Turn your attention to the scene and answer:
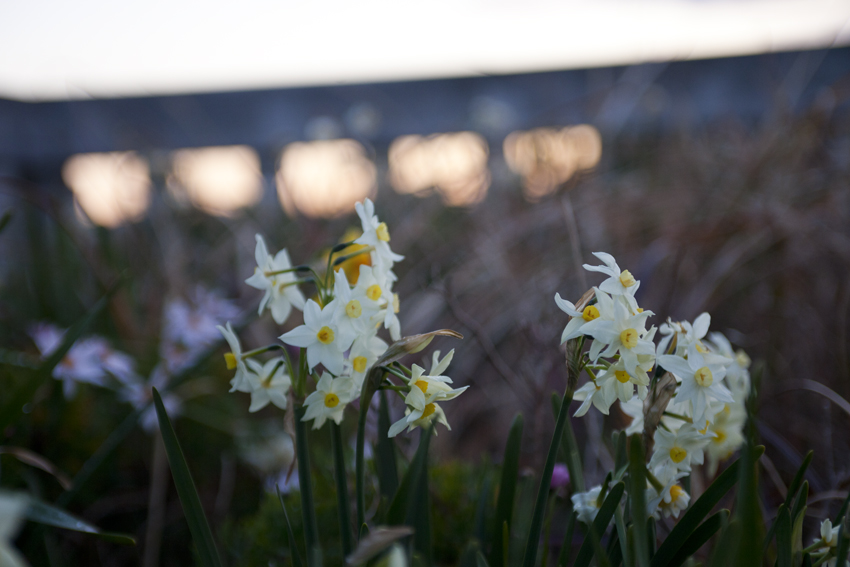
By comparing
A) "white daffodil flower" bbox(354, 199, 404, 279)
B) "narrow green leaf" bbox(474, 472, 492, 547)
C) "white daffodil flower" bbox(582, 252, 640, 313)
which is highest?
"white daffodil flower" bbox(354, 199, 404, 279)

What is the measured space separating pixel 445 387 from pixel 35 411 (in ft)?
4.53

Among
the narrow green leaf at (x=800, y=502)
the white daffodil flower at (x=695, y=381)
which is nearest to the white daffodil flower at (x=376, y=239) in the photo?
the white daffodil flower at (x=695, y=381)

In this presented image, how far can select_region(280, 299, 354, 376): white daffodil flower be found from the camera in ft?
1.94

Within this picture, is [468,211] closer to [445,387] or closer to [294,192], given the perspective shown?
[294,192]

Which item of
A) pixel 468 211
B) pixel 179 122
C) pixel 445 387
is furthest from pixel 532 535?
pixel 179 122

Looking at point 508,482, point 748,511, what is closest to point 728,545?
point 748,511

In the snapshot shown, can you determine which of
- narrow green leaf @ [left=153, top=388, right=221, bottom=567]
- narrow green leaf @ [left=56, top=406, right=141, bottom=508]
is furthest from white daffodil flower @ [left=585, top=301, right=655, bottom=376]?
narrow green leaf @ [left=56, top=406, right=141, bottom=508]

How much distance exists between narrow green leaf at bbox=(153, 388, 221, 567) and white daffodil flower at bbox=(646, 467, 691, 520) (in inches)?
20.4

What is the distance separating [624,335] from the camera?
565 millimetres

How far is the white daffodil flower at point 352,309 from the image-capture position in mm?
602

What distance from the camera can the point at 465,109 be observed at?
5.34 m

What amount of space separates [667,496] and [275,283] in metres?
0.57

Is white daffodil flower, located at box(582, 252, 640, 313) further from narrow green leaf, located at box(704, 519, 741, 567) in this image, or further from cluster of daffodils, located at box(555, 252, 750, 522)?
narrow green leaf, located at box(704, 519, 741, 567)

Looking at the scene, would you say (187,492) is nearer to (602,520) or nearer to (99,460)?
(602,520)
